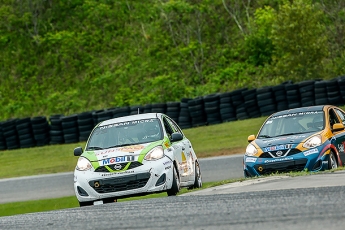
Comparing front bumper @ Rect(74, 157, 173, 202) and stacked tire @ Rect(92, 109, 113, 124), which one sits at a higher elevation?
stacked tire @ Rect(92, 109, 113, 124)

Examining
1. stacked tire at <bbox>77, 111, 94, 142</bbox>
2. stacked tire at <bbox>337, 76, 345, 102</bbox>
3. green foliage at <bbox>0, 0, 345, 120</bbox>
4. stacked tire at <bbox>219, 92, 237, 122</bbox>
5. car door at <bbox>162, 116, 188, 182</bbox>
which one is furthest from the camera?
green foliage at <bbox>0, 0, 345, 120</bbox>

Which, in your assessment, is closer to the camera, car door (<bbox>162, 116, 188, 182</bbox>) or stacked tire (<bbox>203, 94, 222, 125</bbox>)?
car door (<bbox>162, 116, 188, 182</bbox>)

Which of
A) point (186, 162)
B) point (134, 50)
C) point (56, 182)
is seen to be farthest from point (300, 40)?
point (186, 162)

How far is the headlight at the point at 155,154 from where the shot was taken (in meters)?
13.0

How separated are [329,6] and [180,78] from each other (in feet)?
25.6

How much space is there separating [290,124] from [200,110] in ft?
48.2

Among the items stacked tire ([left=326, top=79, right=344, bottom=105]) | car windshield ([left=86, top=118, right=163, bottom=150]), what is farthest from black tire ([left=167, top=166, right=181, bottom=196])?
stacked tire ([left=326, top=79, right=344, bottom=105])

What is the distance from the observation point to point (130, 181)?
12852mm

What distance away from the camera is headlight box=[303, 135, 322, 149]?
46.6ft

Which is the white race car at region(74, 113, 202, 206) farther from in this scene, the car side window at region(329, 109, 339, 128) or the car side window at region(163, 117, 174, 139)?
the car side window at region(329, 109, 339, 128)

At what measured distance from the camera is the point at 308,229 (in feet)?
21.2

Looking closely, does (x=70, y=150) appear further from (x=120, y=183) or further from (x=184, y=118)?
(x=120, y=183)

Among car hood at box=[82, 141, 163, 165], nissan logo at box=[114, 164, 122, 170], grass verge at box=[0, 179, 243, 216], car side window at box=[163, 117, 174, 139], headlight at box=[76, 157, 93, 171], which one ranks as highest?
car side window at box=[163, 117, 174, 139]

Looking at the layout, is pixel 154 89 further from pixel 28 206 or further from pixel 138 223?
pixel 138 223
